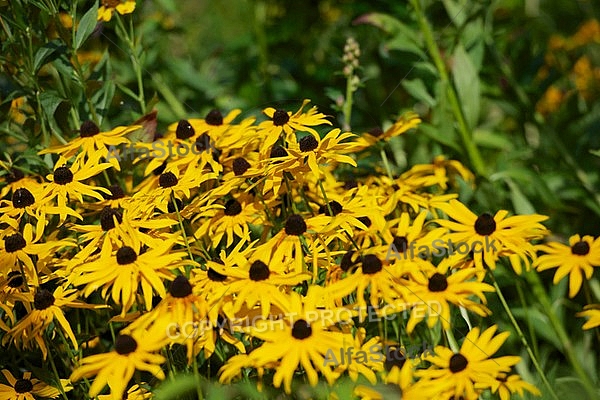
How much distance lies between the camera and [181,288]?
45.6 inches

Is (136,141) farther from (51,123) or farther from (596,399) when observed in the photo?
(596,399)

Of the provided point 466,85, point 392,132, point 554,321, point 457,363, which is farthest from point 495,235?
point 466,85

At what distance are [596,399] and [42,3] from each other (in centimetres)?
123

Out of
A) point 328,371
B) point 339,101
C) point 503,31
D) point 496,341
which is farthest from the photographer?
point 503,31

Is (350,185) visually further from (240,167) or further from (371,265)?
(371,265)

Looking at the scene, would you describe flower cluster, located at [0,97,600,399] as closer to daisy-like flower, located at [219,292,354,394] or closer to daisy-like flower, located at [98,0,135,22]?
daisy-like flower, located at [219,292,354,394]

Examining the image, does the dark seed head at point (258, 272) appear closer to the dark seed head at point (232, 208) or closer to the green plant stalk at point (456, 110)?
the dark seed head at point (232, 208)

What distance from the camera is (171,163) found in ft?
4.90

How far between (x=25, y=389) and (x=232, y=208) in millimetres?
451

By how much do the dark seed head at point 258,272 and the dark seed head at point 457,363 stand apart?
0.95 feet

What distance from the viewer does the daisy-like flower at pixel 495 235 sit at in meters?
1.31

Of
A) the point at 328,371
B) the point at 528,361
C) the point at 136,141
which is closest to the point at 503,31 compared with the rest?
the point at 528,361

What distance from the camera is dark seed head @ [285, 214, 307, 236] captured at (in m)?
1.26

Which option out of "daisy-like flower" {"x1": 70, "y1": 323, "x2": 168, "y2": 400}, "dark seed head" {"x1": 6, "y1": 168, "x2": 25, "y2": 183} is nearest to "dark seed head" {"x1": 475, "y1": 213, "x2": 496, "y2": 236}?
"daisy-like flower" {"x1": 70, "y1": 323, "x2": 168, "y2": 400}
